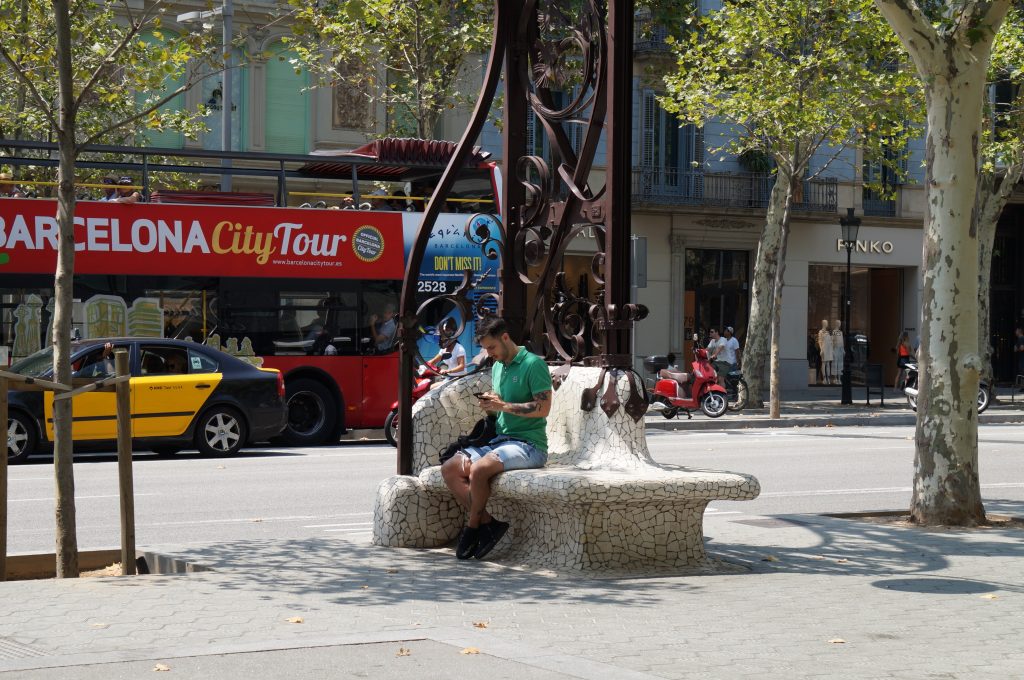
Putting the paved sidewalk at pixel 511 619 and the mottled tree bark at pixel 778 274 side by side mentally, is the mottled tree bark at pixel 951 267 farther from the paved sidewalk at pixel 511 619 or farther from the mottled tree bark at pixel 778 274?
the mottled tree bark at pixel 778 274

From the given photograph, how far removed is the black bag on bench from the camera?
9.22 metres

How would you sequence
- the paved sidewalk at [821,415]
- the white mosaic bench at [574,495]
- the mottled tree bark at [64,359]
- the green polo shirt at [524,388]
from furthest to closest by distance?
1. the paved sidewalk at [821,415]
2. the green polo shirt at [524,388]
3. the mottled tree bark at [64,359]
4. the white mosaic bench at [574,495]

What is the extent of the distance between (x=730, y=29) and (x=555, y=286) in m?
17.2

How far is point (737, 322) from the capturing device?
126ft

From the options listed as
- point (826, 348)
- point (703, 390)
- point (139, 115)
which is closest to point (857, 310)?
point (826, 348)

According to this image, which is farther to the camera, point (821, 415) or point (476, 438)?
point (821, 415)

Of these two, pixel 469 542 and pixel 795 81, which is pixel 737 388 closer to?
pixel 795 81

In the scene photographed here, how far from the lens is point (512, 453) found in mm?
8930

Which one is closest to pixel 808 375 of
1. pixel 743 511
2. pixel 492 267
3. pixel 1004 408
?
pixel 1004 408

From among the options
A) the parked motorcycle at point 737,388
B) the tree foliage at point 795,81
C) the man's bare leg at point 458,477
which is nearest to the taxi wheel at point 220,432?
the man's bare leg at point 458,477

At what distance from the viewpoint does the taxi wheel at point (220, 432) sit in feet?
59.8

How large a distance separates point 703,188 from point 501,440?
1137 inches

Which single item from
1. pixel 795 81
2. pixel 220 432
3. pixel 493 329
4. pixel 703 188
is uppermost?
pixel 795 81

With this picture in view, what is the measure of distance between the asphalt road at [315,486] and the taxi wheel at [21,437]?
38 centimetres
